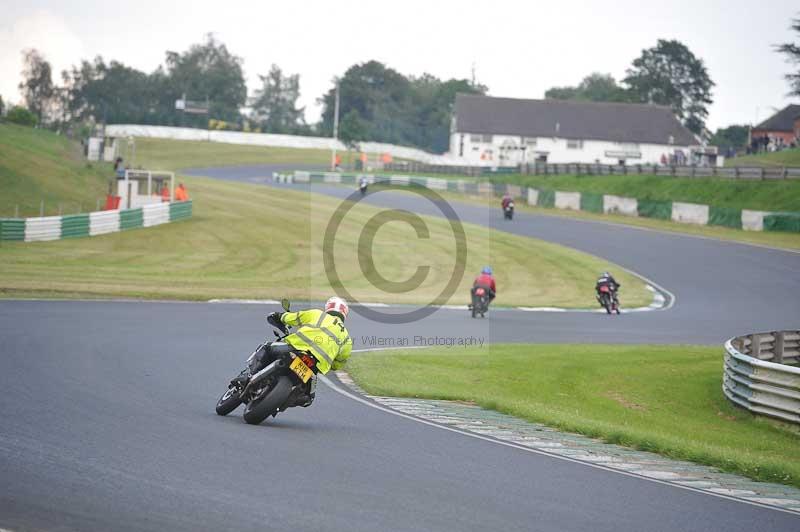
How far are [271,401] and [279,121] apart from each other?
6138 inches

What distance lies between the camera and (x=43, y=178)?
47.1 meters

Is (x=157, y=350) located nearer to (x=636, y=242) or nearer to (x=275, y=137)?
(x=636, y=242)

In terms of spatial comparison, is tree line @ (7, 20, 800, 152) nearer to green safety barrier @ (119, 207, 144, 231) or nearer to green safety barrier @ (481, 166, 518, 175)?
green safety barrier @ (481, 166, 518, 175)

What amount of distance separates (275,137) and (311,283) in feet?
299

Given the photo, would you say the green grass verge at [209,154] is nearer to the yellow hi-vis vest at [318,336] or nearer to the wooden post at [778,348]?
the wooden post at [778,348]

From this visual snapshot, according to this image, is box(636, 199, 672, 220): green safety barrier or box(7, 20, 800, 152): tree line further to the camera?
Answer: box(7, 20, 800, 152): tree line

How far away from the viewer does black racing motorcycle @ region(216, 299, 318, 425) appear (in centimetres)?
1004

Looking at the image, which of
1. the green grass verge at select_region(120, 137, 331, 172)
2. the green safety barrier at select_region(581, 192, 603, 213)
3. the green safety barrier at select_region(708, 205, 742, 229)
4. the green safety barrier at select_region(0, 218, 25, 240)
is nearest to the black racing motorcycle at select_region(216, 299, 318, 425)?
the green safety barrier at select_region(0, 218, 25, 240)

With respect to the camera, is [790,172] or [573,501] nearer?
[573,501]

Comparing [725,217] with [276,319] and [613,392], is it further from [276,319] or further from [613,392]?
[276,319]

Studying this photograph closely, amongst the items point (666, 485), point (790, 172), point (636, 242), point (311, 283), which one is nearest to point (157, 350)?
point (666, 485)

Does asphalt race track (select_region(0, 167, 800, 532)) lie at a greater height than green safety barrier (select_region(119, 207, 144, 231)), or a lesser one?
lesser

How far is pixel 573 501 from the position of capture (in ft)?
26.5

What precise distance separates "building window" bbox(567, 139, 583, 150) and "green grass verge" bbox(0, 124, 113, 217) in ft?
204
